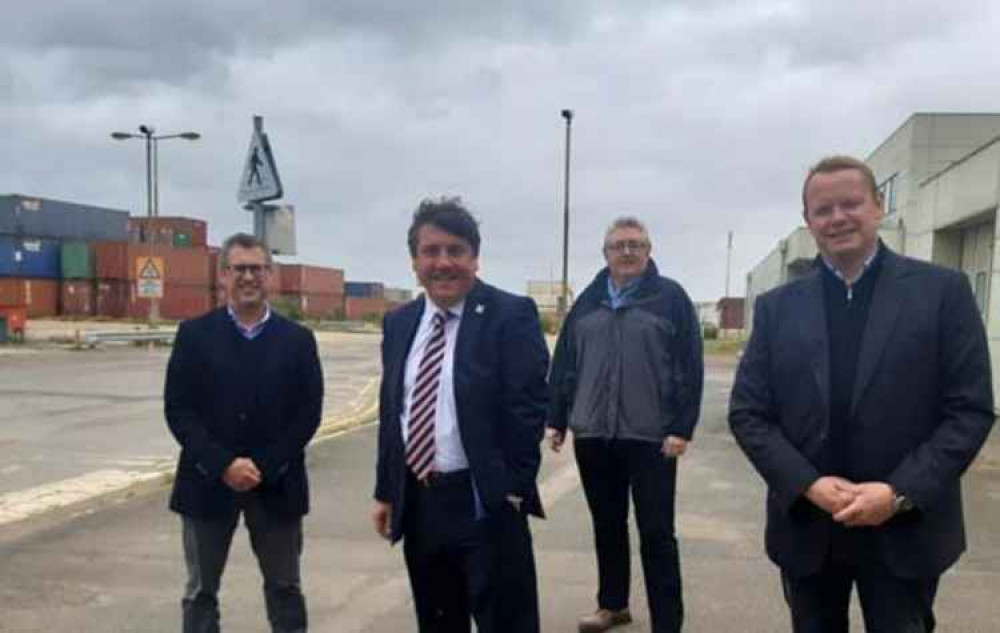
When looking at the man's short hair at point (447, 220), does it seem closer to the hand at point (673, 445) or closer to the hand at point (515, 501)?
the hand at point (515, 501)

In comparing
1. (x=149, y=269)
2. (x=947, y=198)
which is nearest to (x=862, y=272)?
(x=947, y=198)

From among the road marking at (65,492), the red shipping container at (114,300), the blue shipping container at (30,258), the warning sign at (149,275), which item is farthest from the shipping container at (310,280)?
the road marking at (65,492)

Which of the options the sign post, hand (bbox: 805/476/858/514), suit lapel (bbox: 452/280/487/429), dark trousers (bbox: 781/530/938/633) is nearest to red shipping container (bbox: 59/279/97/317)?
the sign post

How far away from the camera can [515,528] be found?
10.1ft

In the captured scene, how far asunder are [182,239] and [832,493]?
221 ft

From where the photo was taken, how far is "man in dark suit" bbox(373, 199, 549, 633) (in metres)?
3.02

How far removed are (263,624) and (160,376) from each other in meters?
15.3

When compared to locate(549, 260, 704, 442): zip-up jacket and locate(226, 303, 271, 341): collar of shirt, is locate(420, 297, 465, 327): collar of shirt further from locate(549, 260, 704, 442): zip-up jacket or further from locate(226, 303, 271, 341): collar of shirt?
locate(549, 260, 704, 442): zip-up jacket

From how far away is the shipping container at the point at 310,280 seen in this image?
73.2 m

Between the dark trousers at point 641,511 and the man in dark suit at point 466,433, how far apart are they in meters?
1.10

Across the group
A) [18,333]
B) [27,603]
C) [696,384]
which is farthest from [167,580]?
[18,333]

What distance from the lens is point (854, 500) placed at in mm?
2531

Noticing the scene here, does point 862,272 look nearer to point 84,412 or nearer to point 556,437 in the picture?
point 556,437

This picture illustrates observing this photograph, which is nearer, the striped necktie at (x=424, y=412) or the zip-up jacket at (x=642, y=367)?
the striped necktie at (x=424, y=412)
